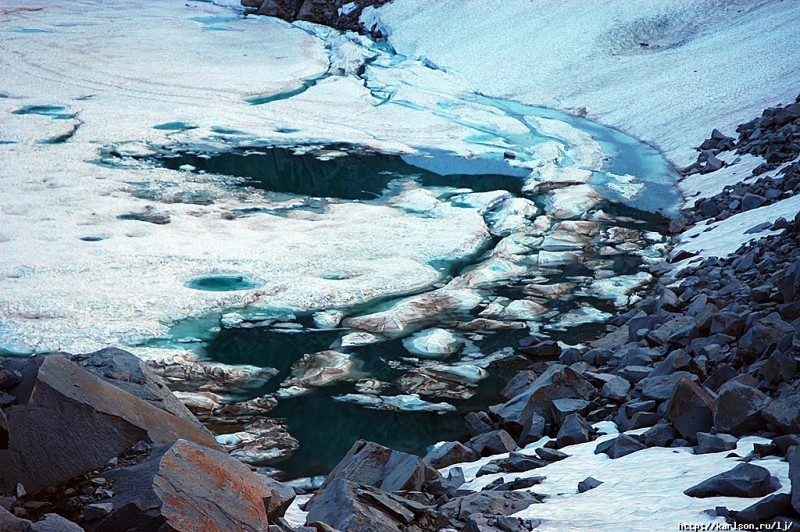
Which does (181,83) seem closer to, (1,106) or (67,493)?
(1,106)

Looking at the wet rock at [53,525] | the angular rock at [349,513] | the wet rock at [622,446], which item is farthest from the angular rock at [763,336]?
the wet rock at [53,525]

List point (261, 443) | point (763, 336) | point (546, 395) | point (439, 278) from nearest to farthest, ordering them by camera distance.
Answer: point (763, 336) → point (261, 443) → point (546, 395) → point (439, 278)

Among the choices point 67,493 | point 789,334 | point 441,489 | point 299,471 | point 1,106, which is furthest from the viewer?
point 1,106

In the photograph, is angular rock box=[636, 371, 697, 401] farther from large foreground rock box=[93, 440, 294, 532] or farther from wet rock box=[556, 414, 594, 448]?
large foreground rock box=[93, 440, 294, 532]

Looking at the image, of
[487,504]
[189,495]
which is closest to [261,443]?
[487,504]

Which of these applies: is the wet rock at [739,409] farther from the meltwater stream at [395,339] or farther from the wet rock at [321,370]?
the wet rock at [321,370]

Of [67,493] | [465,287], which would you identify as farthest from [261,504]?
[465,287]

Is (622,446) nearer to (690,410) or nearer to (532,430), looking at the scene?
(690,410)
